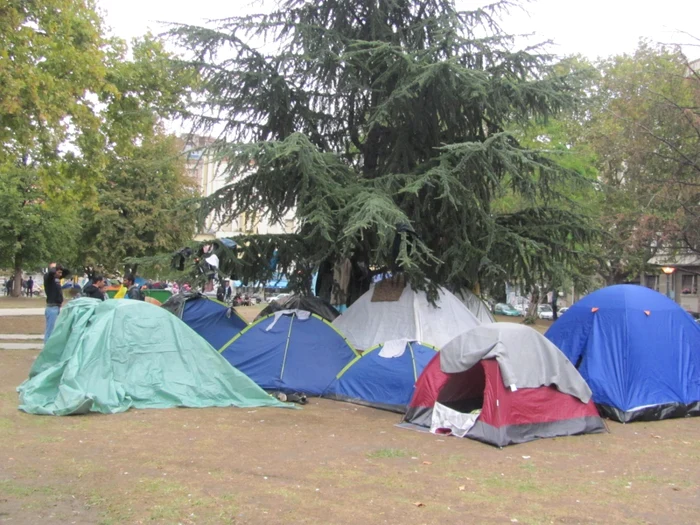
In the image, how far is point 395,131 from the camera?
13648 millimetres

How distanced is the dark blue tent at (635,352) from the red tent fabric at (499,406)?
88 cm

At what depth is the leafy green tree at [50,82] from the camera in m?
13.9

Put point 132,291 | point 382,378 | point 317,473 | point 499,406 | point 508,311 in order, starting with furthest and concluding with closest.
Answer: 1. point 508,311
2. point 132,291
3. point 382,378
4. point 499,406
5. point 317,473

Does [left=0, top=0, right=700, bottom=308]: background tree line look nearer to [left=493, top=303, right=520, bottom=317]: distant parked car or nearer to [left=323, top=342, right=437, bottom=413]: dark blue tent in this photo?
[left=323, top=342, right=437, bottom=413]: dark blue tent

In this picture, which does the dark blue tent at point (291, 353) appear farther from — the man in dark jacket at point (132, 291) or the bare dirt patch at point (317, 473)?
the man in dark jacket at point (132, 291)

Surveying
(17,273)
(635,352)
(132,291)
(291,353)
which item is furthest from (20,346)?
(17,273)

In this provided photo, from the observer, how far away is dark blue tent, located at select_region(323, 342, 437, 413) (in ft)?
33.8

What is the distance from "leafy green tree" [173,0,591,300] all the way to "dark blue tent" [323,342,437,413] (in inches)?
61.1

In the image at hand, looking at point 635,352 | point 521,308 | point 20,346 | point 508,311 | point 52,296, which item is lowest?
point 508,311

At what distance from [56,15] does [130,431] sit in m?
11.6

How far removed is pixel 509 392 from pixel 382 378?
271cm

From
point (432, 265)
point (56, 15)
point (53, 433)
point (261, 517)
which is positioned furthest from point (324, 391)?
point (56, 15)

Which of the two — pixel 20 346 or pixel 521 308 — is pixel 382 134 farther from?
pixel 521 308

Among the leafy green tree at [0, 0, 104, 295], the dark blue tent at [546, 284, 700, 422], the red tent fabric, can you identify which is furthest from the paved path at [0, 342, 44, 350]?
the dark blue tent at [546, 284, 700, 422]
